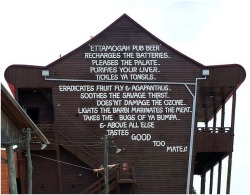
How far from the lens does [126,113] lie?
133 feet

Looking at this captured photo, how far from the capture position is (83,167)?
133ft

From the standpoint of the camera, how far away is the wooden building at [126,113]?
40156 mm

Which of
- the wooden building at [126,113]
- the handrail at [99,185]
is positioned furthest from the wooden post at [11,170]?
the wooden building at [126,113]

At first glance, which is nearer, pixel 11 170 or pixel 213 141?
pixel 11 170

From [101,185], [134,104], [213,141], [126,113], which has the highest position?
[134,104]

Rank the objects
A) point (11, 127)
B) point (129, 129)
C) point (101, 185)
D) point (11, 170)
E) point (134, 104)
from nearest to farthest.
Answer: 1. point (11, 170)
2. point (11, 127)
3. point (101, 185)
4. point (129, 129)
5. point (134, 104)

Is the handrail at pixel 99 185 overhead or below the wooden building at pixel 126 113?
below

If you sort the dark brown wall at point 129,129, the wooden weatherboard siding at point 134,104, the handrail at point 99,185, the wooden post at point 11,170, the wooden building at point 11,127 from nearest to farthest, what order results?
1. the wooden building at point 11,127
2. the wooden post at point 11,170
3. the handrail at point 99,185
4. the dark brown wall at point 129,129
5. the wooden weatherboard siding at point 134,104

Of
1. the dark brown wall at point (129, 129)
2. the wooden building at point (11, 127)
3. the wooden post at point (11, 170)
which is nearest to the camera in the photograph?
the wooden building at point (11, 127)

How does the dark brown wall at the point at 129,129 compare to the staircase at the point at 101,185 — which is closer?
the staircase at the point at 101,185

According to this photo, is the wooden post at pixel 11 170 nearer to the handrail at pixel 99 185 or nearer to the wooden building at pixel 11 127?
the wooden building at pixel 11 127

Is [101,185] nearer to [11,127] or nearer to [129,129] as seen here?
[129,129]

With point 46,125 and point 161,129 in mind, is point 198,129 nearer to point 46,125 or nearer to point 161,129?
point 161,129

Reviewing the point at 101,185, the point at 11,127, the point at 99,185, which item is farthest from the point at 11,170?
the point at 101,185
